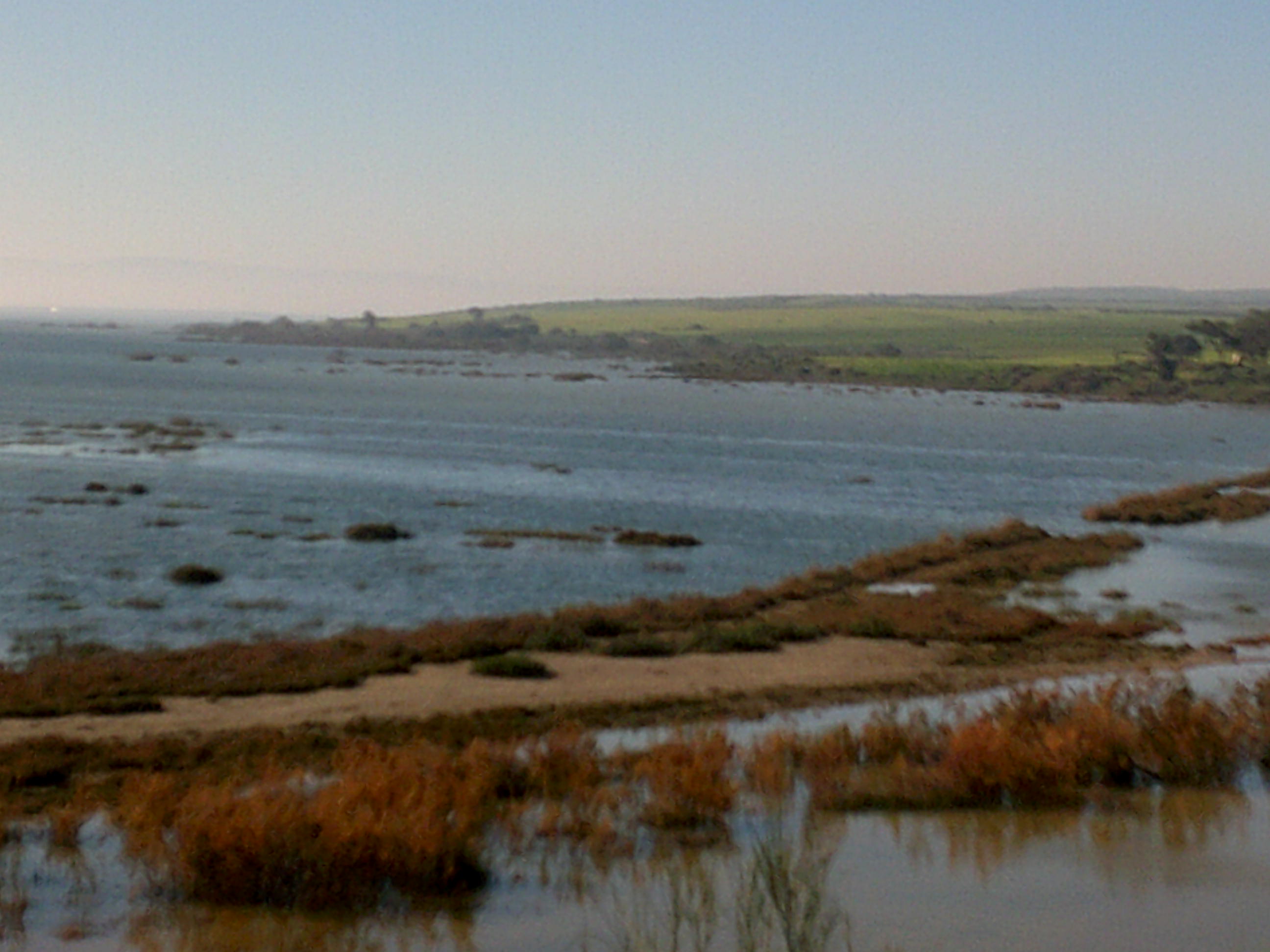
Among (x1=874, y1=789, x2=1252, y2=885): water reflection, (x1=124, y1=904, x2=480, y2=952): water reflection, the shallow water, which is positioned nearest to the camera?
(x1=124, y1=904, x2=480, y2=952): water reflection

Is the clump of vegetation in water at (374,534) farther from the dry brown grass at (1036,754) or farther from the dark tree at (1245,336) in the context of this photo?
the dark tree at (1245,336)

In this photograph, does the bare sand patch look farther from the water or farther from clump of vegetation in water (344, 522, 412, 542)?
clump of vegetation in water (344, 522, 412, 542)

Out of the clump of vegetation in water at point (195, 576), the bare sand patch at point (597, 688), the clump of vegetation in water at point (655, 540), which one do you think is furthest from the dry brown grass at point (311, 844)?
the clump of vegetation in water at point (655, 540)

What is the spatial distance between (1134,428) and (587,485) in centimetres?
5990

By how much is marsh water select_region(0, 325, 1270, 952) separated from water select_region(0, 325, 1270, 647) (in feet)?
0.79

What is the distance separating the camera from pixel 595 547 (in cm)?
4447

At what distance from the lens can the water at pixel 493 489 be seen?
35281mm

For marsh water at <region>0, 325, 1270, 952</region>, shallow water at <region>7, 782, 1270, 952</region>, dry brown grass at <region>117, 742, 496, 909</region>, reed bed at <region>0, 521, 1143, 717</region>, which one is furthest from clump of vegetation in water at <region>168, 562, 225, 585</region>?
dry brown grass at <region>117, 742, 496, 909</region>

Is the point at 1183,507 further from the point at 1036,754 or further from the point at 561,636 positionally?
the point at 1036,754

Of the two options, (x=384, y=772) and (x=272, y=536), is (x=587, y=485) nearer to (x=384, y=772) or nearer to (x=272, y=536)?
(x=272, y=536)

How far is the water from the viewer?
116 feet

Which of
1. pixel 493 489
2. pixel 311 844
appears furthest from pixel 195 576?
pixel 493 489

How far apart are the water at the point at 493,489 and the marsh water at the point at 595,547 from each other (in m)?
0.24

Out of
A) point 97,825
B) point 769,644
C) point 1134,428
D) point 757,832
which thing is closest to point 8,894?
point 97,825
